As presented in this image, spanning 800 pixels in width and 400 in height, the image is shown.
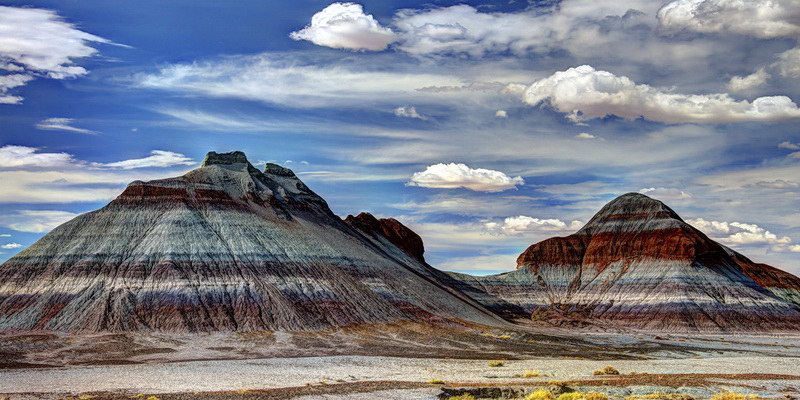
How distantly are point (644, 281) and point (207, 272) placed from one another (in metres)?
98.7

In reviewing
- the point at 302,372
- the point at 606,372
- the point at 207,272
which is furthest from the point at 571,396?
the point at 207,272

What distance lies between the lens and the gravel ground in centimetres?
5372

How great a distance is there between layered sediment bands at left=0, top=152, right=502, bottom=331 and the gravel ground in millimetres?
30602

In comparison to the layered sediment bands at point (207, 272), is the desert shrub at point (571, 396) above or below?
below

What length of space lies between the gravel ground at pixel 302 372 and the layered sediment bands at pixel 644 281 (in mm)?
77677

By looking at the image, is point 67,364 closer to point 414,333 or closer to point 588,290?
point 414,333

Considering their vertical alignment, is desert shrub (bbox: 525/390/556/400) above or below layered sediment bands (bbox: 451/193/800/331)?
below

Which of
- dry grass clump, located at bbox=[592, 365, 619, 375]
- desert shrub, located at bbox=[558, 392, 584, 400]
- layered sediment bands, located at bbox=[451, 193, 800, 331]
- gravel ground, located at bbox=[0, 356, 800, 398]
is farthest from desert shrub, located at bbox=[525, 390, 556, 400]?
layered sediment bands, located at bbox=[451, 193, 800, 331]

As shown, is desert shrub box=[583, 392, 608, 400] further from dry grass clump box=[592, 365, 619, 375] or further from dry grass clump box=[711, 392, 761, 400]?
dry grass clump box=[592, 365, 619, 375]

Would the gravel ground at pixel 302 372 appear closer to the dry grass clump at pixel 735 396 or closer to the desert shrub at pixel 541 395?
the desert shrub at pixel 541 395

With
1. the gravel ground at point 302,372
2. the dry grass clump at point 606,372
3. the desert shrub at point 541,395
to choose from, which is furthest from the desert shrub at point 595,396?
the dry grass clump at point 606,372

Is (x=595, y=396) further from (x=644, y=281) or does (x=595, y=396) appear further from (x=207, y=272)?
(x=644, y=281)

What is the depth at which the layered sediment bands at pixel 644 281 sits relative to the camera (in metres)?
153

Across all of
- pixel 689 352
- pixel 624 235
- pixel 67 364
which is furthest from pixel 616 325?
pixel 67 364
